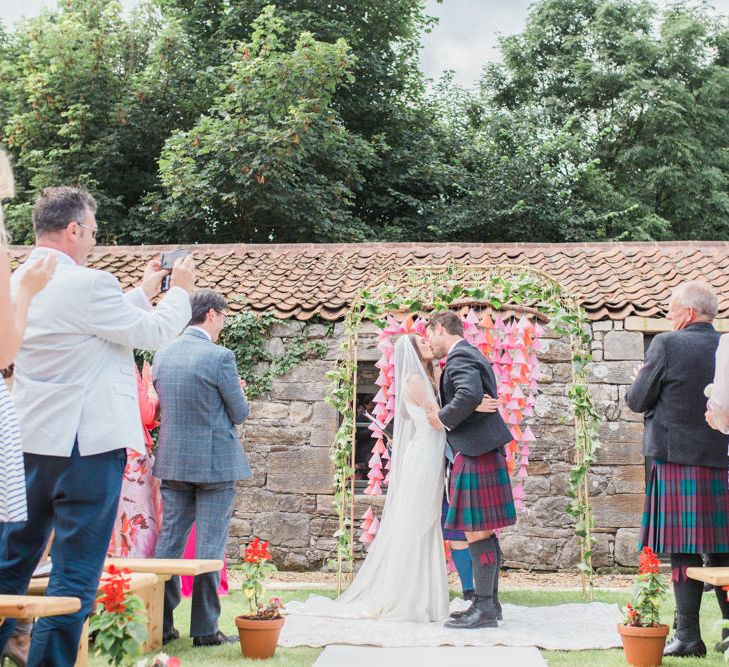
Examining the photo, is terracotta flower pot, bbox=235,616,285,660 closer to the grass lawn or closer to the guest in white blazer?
the grass lawn

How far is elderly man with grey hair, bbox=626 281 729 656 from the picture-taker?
186 inches

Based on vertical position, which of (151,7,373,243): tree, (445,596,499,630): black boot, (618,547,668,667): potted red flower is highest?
(151,7,373,243): tree

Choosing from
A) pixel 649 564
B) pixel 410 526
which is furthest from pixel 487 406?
pixel 649 564

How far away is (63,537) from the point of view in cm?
306

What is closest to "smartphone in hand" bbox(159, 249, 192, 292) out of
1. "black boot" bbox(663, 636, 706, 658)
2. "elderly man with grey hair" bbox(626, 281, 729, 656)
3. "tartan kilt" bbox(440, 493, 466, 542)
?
"elderly man with grey hair" bbox(626, 281, 729, 656)

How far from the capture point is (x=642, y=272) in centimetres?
960

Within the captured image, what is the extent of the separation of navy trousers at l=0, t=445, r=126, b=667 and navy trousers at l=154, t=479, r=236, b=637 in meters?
1.91

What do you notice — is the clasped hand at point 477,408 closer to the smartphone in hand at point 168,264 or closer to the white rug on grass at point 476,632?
the white rug on grass at point 476,632

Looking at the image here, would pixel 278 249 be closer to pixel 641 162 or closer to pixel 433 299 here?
pixel 433 299

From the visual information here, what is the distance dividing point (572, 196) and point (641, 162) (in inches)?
95.2

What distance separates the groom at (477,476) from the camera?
18.1ft

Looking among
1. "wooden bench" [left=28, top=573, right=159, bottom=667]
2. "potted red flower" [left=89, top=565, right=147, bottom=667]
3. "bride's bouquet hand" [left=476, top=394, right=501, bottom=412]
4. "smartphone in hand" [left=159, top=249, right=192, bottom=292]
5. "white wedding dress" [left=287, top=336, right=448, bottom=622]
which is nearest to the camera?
"potted red flower" [left=89, top=565, right=147, bottom=667]

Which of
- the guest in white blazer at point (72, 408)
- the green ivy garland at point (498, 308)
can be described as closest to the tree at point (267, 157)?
the green ivy garland at point (498, 308)

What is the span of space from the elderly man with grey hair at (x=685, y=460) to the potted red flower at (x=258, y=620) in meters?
1.99
